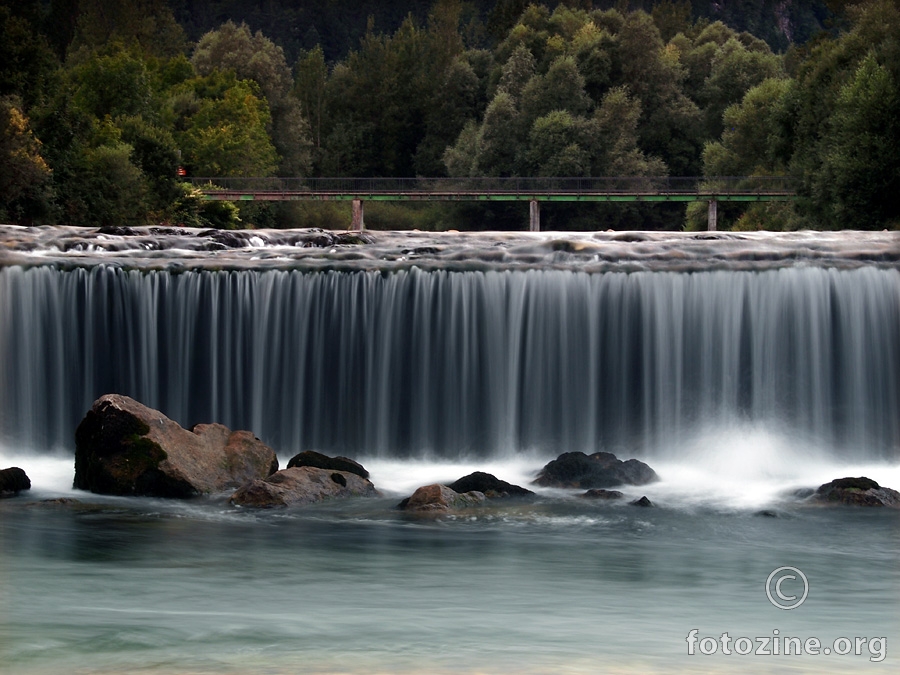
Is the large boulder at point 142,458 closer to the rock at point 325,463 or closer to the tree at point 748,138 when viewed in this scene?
the rock at point 325,463

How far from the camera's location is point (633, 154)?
95125 millimetres

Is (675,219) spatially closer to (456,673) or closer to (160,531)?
(160,531)

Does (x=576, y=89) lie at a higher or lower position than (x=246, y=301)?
higher

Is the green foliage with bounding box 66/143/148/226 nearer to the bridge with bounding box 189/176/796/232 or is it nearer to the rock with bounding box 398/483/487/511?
the bridge with bounding box 189/176/796/232

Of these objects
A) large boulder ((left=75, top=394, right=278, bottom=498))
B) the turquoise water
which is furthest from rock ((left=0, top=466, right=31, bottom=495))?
large boulder ((left=75, top=394, right=278, bottom=498))

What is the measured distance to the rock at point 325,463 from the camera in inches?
1053

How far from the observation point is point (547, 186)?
92500 millimetres

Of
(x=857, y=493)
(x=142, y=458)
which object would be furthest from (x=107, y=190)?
(x=857, y=493)

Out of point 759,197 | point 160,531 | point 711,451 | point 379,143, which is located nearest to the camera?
point 160,531

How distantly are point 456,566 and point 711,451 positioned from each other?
33.4 feet

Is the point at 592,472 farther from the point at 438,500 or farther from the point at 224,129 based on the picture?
the point at 224,129

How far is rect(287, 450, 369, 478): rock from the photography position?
26750mm

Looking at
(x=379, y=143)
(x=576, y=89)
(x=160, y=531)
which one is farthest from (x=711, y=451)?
(x=379, y=143)

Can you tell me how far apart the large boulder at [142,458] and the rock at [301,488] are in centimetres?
98
